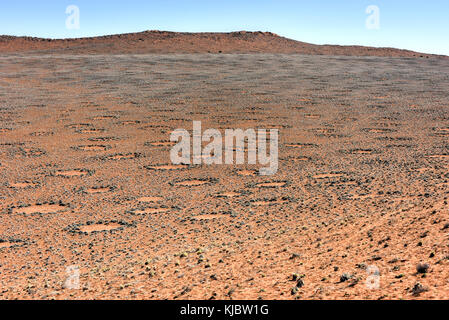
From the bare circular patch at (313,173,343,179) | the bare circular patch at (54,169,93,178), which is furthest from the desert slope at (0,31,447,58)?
the bare circular patch at (313,173,343,179)

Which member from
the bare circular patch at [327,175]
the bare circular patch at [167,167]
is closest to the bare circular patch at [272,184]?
the bare circular patch at [327,175]

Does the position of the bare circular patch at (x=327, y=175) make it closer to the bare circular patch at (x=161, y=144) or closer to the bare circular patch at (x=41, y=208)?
the bare circular patch at (x=161, y=144)

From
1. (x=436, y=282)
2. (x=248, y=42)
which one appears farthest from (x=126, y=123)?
(x=248, y=42)

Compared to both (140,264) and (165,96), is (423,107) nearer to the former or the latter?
(165,96)

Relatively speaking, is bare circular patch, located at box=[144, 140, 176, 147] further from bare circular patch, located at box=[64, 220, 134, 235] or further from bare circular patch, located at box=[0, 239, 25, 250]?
bare circular patch, located at box=[0, 239, 25, 250]

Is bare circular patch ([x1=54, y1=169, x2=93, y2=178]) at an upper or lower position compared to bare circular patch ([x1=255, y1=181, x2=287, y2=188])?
upper

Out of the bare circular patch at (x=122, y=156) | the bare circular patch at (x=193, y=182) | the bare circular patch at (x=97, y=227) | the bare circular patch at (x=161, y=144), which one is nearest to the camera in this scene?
the bare circular patch at (x=97, y=227)

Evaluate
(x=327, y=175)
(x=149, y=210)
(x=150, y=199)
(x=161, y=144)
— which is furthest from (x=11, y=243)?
(x=327, y=175)
